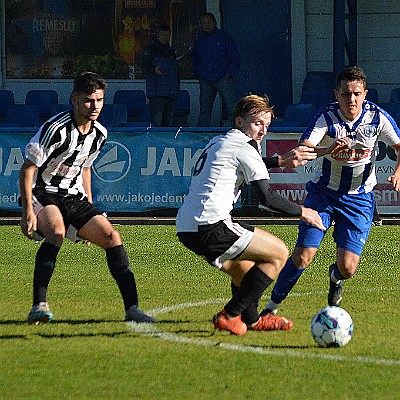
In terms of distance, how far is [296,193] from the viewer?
1577 cm

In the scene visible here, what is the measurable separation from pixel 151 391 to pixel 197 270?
5.30 m

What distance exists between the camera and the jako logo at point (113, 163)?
1586 cm

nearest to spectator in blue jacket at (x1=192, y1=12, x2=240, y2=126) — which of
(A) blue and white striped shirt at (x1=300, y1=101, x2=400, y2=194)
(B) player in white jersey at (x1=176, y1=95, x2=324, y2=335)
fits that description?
(A) blue and white striped shirt at (x1=300, y1=101, x2=400, y2=194)

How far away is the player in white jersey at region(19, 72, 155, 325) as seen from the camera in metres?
7.36

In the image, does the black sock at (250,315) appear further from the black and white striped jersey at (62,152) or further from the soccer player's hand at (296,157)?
the black and white striped jersey at (62,152)

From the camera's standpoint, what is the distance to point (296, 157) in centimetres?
725

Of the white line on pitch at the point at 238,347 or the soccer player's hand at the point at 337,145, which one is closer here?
the white line on pitch at the point at 238,347

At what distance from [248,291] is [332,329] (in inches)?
25.9

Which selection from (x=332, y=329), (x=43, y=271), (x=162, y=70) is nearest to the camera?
(x=332, y=329)

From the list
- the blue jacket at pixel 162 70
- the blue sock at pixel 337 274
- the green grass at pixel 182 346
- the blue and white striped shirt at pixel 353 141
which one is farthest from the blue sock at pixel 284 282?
the blue jacket at pixel 162 70

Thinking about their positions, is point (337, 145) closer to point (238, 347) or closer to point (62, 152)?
point (238, 347)

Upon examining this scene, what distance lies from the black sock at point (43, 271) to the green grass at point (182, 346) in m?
0.23

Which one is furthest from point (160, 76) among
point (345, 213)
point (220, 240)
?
point (220, 240)

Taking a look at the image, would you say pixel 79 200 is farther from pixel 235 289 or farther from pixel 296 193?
pixel 296 193
